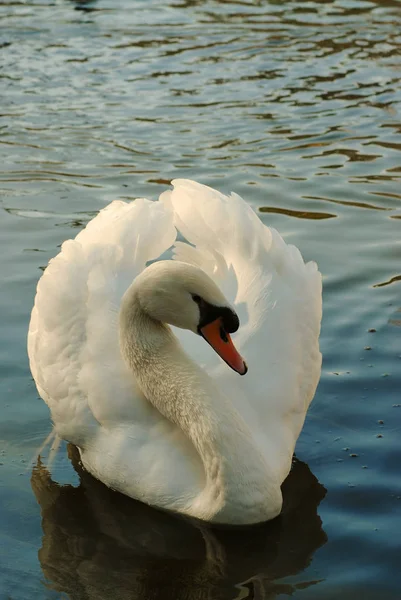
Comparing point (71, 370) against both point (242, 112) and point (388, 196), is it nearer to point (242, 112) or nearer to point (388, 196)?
point (388, 196)

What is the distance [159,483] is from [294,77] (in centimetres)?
924

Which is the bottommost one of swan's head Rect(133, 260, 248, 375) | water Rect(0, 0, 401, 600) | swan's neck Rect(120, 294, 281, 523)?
water Rect(0, 0, 401, 600)

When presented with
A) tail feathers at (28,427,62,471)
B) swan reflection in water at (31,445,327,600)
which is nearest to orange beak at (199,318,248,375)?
swan reflection in water at (31,445,327,600)

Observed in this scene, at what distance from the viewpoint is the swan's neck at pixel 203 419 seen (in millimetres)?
5121

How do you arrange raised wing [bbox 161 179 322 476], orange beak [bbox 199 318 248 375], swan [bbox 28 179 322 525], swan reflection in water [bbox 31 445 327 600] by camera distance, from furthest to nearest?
raised wing [bbox 161 179 322 476] < swan [bbox 28 179 322 525] < orange beak [bbox 199 318 248 375] < swan reflection in water [bbox 31 445 327 600]

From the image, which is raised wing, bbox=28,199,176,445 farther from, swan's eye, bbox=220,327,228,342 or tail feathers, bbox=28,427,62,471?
swan's eye, bbox=220,327,228,342

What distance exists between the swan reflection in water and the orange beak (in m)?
0.81

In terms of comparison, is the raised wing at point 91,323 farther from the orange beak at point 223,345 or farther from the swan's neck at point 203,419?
A: the orange beak at point 223,345

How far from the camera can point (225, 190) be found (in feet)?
33.3

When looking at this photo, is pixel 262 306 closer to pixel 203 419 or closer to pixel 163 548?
pixel 203 419

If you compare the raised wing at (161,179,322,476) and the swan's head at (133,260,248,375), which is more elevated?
the swan's head at (133,260,248,375)

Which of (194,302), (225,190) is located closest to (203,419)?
(194,302)

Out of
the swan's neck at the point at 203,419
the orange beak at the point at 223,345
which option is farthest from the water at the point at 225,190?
the orange beak at the point at 223,345

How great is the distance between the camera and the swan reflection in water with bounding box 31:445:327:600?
4898 millimetres
